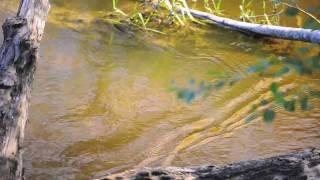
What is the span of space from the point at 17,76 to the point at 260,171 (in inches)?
42.1

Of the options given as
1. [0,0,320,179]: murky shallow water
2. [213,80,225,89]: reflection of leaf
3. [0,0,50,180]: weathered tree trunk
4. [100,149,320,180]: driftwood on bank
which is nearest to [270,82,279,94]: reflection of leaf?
[213,80,225,89]: reflection of leaf

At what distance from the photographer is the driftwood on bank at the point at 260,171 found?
1855 millimetres

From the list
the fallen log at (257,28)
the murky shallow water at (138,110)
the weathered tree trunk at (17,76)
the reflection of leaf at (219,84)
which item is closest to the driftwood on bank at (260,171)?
the weathered tree trunk at (17,76)

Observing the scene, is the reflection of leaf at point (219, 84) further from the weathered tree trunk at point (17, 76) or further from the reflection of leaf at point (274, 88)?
the weathered tree trunk at point (17, 76)

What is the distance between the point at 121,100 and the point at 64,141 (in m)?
0.57

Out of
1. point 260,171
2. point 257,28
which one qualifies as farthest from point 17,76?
point 257,28

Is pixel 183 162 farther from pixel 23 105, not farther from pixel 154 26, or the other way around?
pixel 154 26

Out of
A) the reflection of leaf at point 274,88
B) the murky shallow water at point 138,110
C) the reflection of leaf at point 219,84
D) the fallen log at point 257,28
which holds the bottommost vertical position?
the murky shallow water at point 138,110

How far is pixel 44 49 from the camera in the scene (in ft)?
13.3

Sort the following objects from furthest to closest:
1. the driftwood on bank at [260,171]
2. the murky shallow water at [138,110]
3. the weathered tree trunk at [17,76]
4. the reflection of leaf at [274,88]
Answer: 1. the murky shallow water at [138,110]
2. the weathered tree trunk at [17,76]
3. the driftwood on bank at [260,171]
4. the reflection of leaf at [274,88]

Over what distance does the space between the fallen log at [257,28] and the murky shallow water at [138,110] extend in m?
0.10

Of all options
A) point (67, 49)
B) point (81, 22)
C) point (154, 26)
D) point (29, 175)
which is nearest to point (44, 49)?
point (67, 49)

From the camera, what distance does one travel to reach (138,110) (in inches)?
134

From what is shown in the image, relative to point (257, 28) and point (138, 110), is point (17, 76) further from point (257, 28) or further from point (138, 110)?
point (257, 28)
